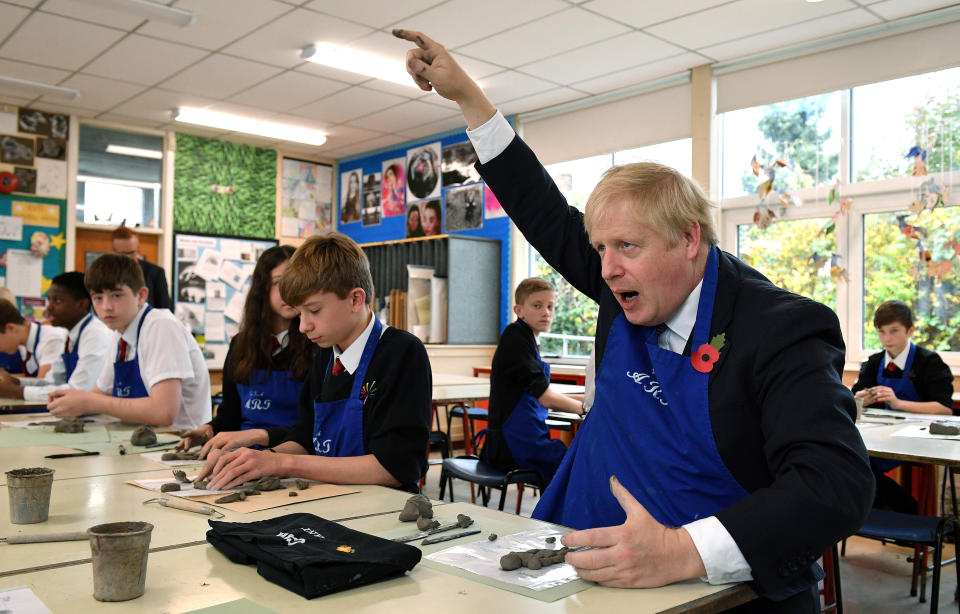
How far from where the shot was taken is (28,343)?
4953 mm

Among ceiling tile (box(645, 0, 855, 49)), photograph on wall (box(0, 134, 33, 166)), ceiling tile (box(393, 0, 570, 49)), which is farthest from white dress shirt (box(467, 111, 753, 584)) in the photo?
photograph on wall (box(0, 134, 33, 166))

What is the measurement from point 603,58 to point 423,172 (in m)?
3.00

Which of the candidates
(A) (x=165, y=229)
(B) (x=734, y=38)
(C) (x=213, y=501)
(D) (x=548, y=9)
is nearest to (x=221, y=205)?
(A) (x=165, y=229)

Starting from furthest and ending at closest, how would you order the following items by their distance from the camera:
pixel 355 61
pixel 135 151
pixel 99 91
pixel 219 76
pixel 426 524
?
pixel 135 151
pixel 99 91
pixel 219 76
pixel 355 61
pixel 426 524

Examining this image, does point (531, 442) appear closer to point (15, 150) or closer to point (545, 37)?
point (545, 37)

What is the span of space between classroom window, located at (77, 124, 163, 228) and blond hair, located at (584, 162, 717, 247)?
7530mm

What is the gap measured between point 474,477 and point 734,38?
361 centimetres

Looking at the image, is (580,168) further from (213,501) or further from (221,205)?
(213,501)

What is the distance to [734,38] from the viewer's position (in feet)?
17.4

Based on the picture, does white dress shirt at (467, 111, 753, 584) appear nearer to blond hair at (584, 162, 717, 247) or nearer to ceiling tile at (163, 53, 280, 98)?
blond hair at (584, 162, 717, 247)

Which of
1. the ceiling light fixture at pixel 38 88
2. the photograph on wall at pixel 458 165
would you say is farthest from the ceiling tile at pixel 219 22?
the photograph on wall at pixel 458 165

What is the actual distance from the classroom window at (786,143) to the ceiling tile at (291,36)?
2.93 metres

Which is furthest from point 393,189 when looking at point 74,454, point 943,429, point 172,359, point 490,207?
point 74,454

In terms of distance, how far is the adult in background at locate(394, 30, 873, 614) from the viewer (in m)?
1.08
